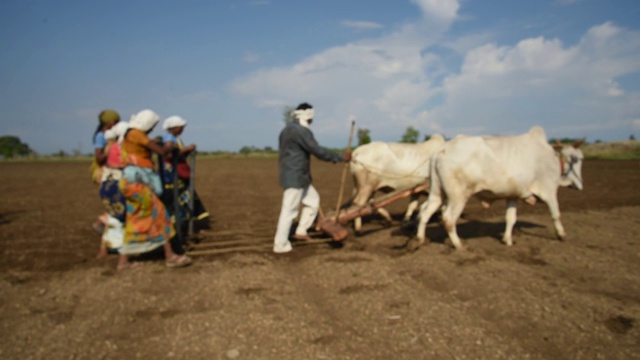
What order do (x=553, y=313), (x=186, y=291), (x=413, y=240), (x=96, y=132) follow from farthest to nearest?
(x=413, y=240) < (x=96, y=132) < (x=186, y=291) < (x=553, y=313)

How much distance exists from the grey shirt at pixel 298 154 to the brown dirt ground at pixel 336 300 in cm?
113

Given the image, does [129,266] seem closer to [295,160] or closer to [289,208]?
[289,208]

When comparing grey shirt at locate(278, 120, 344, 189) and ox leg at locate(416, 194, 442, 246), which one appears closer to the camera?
grey shirt at locate(278, 120, 344, 189)

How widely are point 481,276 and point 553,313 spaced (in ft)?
3.74

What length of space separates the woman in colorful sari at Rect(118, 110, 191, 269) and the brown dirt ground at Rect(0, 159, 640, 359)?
33 centimetres

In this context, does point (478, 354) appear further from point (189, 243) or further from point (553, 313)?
point (189, 243)

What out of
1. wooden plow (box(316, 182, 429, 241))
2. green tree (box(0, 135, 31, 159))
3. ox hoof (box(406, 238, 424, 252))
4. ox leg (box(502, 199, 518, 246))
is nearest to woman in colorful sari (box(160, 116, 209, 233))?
wooden plow (box(316, 182, 429, 241))

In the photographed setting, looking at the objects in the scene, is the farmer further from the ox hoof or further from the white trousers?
the ox hoof

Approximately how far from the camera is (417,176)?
8.30 m

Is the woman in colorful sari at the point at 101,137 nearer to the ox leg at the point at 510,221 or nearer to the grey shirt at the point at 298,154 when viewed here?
the grey shirt at the point at 298,154

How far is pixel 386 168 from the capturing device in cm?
828

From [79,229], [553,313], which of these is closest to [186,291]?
[553,313]

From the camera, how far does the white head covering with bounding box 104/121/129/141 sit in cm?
598

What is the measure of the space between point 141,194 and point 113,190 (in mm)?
521
